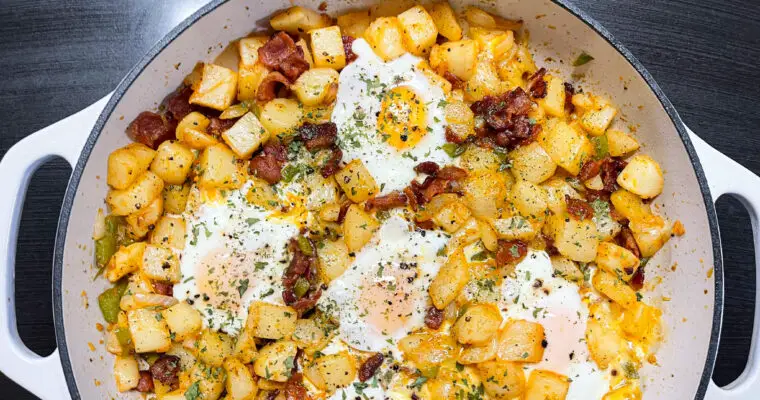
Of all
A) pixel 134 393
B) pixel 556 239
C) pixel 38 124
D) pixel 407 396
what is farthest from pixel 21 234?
pixel 556 239

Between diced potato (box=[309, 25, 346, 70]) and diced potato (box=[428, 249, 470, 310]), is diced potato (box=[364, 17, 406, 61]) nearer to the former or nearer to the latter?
diced potato (box=[309, 25, 346, 70])

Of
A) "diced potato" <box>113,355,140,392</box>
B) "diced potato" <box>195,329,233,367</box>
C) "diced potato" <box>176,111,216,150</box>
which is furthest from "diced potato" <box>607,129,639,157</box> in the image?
"diced potato" <box>113,355,140,392</box>

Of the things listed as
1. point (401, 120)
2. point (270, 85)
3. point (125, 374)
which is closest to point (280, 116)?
point (270, 85)

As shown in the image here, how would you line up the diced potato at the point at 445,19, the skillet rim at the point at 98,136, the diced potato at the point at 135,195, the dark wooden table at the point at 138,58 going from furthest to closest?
the dark wooden table at the point at 138,58
the diced potato at the point at 445,19
the diced potato at the point at 135,195
the skillet rim at the point at 98,136

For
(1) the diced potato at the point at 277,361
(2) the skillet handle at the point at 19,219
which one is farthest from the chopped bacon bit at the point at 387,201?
(2) the skillet handle at the point at 19,219

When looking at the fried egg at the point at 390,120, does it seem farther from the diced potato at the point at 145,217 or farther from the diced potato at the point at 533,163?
the diced potato at the point at 145,217

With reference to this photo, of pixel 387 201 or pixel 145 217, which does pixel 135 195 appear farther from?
pixel 387 201
